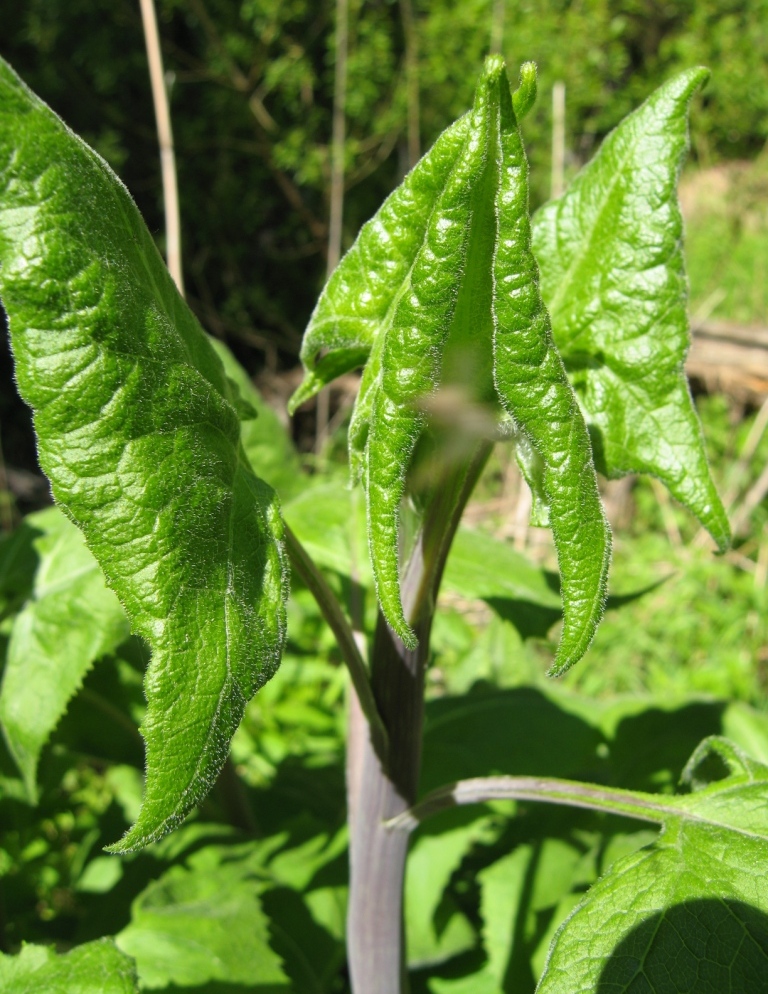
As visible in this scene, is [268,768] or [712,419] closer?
[268,768]

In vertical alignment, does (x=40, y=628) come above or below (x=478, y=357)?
below

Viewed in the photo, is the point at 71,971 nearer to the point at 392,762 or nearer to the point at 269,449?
the point at 392,762

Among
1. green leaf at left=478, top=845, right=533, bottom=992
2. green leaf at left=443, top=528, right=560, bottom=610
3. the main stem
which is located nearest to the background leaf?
the main stem

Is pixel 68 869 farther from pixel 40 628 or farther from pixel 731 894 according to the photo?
pixel 731 894

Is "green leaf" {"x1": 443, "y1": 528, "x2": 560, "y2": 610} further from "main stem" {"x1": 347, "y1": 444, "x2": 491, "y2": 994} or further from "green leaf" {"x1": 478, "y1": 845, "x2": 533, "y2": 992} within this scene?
"green leaf" {"x1": 478, "y1": 845, "x2": 533, "y2": 992}

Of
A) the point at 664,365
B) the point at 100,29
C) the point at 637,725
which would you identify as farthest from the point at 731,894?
the point at 100,29

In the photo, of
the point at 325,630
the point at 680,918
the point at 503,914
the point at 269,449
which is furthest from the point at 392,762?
the point at 325,630
